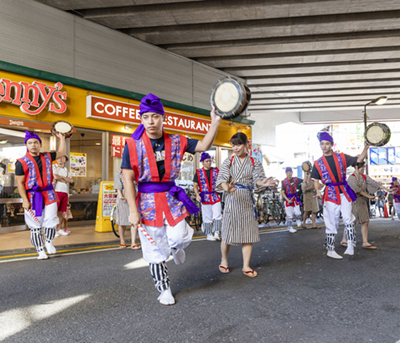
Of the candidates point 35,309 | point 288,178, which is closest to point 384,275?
point 35,309

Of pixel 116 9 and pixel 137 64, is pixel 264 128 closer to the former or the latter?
pixel 137 64

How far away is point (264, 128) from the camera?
25.5m

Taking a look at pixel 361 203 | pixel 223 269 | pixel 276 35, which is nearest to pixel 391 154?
pixel 276 35

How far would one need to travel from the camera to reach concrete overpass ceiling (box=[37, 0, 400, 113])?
891 centimetres

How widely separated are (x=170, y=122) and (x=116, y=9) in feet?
13.4

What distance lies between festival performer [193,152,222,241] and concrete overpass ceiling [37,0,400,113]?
465 cm

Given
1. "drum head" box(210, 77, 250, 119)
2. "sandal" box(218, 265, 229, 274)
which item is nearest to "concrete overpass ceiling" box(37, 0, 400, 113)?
"drum head" box(210, 77, 250, 119)

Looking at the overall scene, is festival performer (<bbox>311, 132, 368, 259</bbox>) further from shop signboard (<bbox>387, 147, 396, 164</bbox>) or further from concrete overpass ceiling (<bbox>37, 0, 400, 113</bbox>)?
shop signboard (<bbox>387, 147, 396, 164</bbox>)

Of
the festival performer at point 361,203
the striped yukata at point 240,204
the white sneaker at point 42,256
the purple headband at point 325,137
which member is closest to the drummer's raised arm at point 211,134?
the striped yukata at point 240,204

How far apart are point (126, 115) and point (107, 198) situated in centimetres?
318

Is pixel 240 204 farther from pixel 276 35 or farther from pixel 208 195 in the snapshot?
pixel 276 35

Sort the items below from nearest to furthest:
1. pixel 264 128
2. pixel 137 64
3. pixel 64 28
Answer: pixel 64 28 → pixel 137 64 → pixel 264 128

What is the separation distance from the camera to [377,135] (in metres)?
6.37

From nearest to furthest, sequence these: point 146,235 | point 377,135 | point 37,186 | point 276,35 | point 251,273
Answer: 1. point 146,235
2. point 251,273
3. point 37,186
4. point 377,135
5. point 276,35
